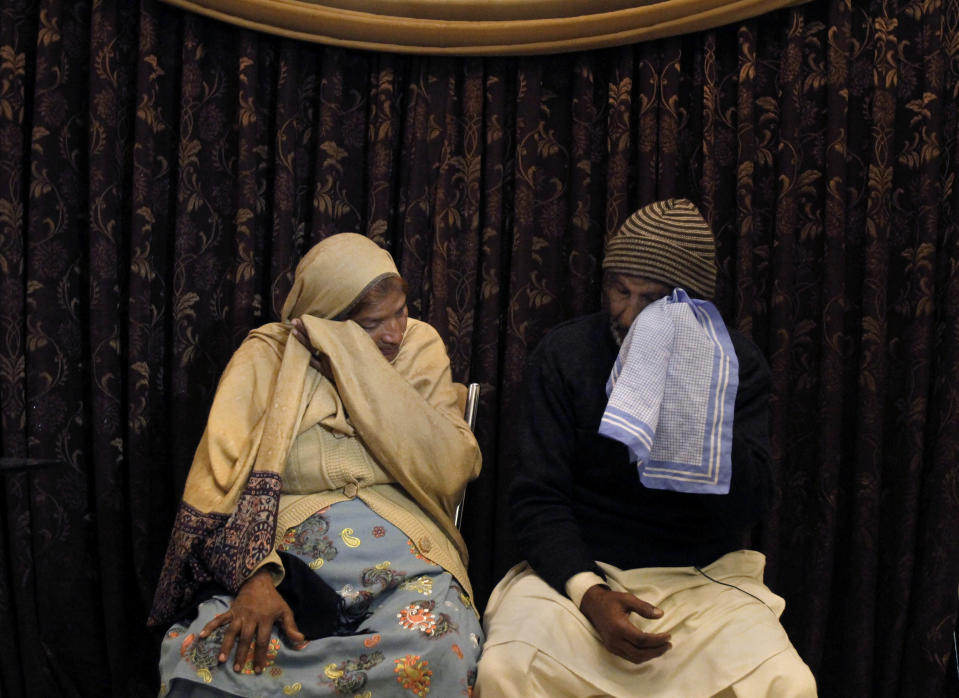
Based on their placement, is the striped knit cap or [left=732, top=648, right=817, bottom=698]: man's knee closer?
[left=732, top=648, right=817, bottom=698]: man's knee

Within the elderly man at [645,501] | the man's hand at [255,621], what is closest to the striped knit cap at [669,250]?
the elderly man at [645,501]

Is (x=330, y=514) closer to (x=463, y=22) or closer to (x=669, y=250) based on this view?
(x=669, y=250)

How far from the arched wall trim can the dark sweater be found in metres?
1.11

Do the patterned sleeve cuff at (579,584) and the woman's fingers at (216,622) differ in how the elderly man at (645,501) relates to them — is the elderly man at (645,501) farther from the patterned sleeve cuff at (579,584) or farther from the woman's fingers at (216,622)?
the woman's fingers at (216,622)

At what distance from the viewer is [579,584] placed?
6.49 ft

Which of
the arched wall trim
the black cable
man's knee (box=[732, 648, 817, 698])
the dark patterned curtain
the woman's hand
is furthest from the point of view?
the arched wall trim

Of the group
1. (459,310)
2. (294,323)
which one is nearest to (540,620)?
(294,323)

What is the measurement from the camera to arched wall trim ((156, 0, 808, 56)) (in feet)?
9.31

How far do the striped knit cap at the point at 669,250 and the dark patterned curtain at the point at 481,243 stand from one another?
23.9 inches

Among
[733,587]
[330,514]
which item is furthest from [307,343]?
[733,587]

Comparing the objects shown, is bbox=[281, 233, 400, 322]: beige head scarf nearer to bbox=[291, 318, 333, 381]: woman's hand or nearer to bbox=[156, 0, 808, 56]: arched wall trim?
bbox=[291, 318, 333, 381]: woman's hand

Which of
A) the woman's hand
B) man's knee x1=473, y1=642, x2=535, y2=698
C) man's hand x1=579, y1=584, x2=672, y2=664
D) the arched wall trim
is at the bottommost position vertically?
man's knee x1=473, y1=642, x2=535, y2=698

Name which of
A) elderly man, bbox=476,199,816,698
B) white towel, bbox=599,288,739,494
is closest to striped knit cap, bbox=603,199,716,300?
elderly man, bbox=476,199,816,698

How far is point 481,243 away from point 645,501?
46.0 inches
